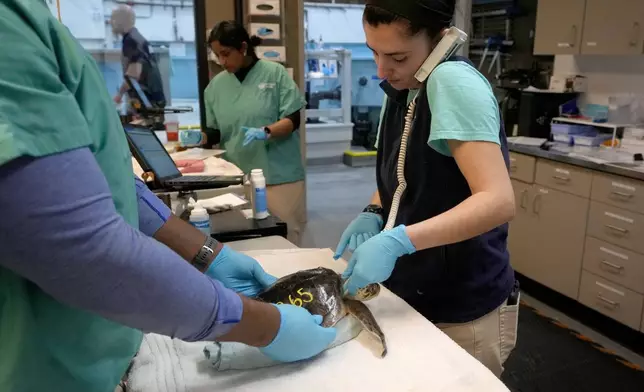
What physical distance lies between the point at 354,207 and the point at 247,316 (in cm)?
431

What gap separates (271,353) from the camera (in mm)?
904

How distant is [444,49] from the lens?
1124 millimetres

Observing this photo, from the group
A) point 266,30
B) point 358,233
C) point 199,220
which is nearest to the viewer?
point 358,233

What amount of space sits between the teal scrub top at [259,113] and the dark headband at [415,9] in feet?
6.54

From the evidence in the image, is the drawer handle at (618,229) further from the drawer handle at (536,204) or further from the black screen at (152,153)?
the black screen at (152,153)

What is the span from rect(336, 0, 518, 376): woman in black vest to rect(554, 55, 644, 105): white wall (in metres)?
2.52

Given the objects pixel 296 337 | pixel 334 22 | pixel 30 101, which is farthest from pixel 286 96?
pixel 334 22

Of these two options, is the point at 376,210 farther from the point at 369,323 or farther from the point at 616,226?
the point at 616,226

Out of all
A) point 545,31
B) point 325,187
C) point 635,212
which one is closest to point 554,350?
point 635,212

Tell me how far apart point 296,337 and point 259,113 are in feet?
7.49

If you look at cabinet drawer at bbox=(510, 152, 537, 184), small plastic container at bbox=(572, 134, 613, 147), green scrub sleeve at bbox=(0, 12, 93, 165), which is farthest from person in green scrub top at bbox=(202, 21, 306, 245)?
green scrub sleeve at bbox=(0, 12, 93, 165)

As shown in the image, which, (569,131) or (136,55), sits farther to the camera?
(136,55)

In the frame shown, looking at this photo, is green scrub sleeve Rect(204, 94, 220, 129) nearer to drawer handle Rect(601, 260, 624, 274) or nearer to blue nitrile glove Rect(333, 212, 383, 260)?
blue nitrile glove Rect(333, 212, 383, 260)

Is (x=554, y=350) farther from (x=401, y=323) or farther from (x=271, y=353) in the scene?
(x=271, y=353)
